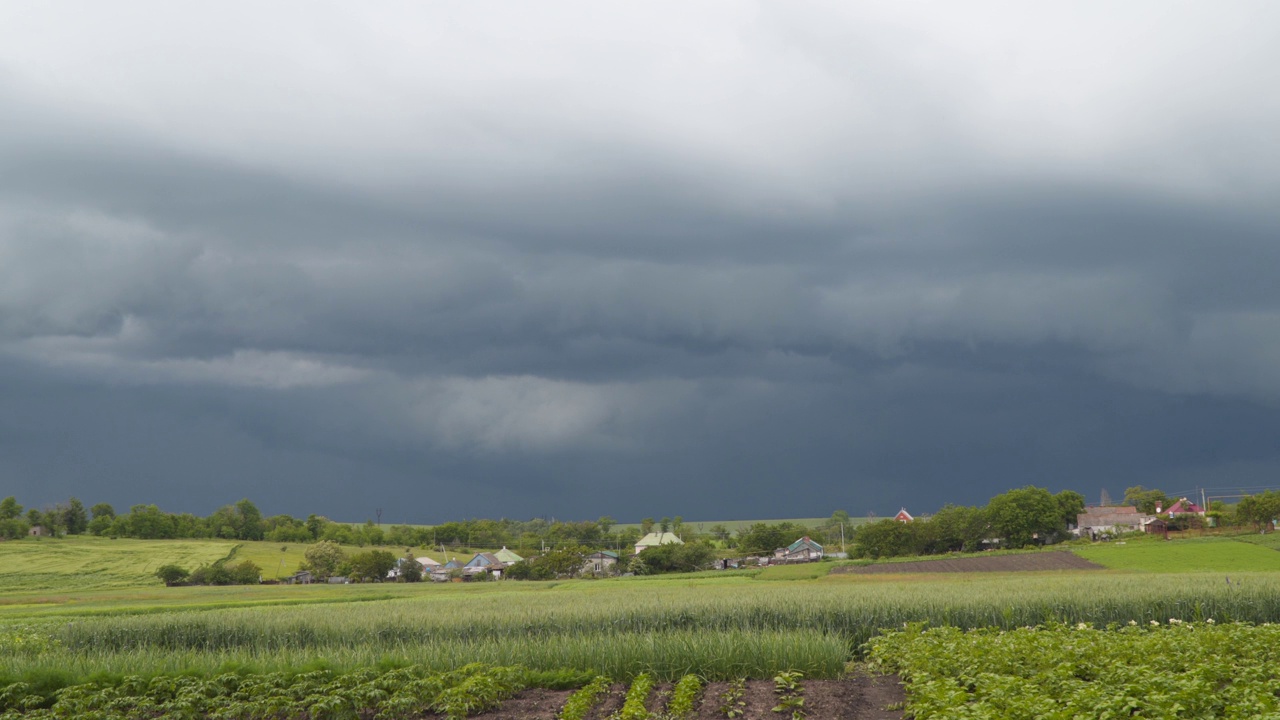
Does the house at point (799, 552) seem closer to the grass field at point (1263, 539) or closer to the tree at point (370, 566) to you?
the grass field at point (1263, 539)

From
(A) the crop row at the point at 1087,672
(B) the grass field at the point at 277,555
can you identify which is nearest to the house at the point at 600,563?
(B) the grass field at the point at 277,555

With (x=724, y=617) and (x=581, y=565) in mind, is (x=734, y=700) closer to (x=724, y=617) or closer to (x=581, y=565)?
(x=724, y=617)

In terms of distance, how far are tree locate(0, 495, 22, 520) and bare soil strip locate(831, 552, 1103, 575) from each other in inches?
6280

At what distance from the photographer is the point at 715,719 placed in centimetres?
1319

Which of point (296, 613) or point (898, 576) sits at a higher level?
point (296, 613)

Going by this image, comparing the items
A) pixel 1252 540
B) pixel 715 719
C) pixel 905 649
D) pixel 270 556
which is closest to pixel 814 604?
pixel 905 649

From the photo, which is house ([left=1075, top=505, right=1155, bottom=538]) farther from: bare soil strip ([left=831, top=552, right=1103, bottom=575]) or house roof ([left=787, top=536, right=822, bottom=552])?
bare soil strip ([left=831, top=552, right=1103, bottom=575])

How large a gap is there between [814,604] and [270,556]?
483ft

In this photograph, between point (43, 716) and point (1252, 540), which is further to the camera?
point (1252, 540)

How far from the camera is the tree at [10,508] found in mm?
165525

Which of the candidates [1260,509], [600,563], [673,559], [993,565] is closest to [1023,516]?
[1260,509]

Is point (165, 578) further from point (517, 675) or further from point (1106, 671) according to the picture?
point (1106, 671)

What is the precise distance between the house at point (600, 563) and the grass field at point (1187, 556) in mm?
67688

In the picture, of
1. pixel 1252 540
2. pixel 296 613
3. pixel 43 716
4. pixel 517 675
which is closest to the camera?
pixel 43 716
